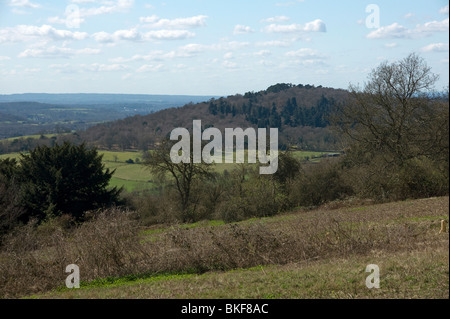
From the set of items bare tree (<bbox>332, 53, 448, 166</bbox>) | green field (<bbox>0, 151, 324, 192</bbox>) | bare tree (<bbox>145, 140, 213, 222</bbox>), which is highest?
bare tree (<bbox>332, 53, 448, 166</bbox>)

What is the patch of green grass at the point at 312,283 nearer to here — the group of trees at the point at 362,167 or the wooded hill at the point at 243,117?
the group of trees at the point at 362,167

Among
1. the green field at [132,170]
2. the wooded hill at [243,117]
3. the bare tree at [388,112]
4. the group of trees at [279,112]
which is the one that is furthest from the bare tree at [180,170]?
the group of trees at [279,112]

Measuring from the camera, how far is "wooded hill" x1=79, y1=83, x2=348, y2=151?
86250 mm

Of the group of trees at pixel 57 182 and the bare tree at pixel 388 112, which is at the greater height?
the bare tree at pixel 388 112

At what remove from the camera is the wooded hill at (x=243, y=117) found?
283 ft

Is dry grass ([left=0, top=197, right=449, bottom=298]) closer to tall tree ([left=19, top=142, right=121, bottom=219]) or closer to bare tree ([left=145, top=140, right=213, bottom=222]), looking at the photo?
tall tree ([left=19, top=142, right=121, bottom=219])

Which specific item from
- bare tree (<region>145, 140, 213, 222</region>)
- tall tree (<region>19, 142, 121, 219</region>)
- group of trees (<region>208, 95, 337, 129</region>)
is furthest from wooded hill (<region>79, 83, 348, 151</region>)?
tall tree (<region>19, 142, 121, 219</region>)

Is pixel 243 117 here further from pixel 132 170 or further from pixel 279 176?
pixel 279 176

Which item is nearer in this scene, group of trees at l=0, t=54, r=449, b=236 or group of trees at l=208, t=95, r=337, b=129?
group of trees at l=0, t=54, r=449, b=236

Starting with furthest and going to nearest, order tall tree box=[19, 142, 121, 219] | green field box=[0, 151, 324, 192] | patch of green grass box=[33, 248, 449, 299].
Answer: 1. green field box=[0, 151, 324, 192]
2. tall tree box=[19, 142, 121, 219]
3. patch of green grass box=[33, 248, 449, 299]

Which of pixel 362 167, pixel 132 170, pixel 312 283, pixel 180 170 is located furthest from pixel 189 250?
pixel 132 170

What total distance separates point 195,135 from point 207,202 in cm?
638

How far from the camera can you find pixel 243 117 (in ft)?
355
